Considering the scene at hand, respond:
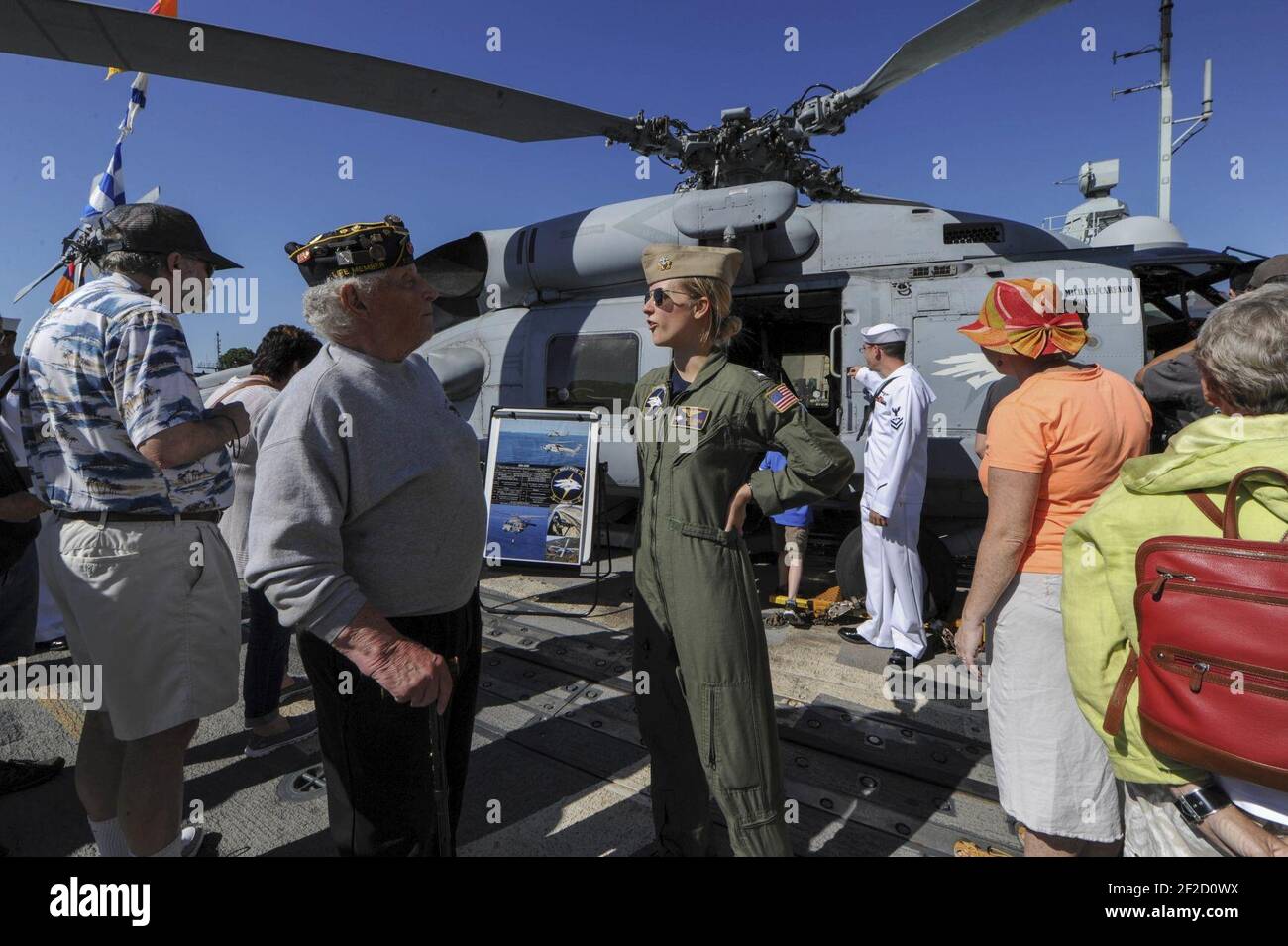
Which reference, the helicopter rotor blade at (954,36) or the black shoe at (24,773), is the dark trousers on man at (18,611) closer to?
the black shoe at (24,773)

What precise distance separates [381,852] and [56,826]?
7.16 feet

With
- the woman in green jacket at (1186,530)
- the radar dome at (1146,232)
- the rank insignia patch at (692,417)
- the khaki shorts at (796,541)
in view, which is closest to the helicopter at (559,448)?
the khaki shorts at (796,541)

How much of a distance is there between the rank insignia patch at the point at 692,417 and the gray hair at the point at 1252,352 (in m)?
1.23

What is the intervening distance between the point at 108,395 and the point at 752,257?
482 cm

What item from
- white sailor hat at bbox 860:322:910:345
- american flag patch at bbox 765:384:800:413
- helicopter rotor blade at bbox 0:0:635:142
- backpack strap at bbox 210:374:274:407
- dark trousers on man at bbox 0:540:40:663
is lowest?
dark trousers on man at bbox 0:540:40:663

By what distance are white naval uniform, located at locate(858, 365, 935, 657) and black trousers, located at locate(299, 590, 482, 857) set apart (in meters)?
3.33

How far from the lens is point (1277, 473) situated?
42.9 inches

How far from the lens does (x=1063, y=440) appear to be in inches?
77.5

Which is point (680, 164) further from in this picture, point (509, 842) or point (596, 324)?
point (509, 842)

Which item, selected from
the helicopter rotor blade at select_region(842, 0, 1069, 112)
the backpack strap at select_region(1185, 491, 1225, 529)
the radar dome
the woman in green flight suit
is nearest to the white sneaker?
the woman in green flight suit

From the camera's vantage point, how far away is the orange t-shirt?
6.44 feet

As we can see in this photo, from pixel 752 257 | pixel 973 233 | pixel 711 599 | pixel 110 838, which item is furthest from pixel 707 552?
pixel 973 233

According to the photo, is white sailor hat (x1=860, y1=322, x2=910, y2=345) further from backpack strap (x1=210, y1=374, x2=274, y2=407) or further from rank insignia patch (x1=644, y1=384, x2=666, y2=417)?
backpack strap (x1=210, y1=374, x2=274, y2=407)

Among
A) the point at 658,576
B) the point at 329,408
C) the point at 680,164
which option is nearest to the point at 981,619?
the point at 658,576
